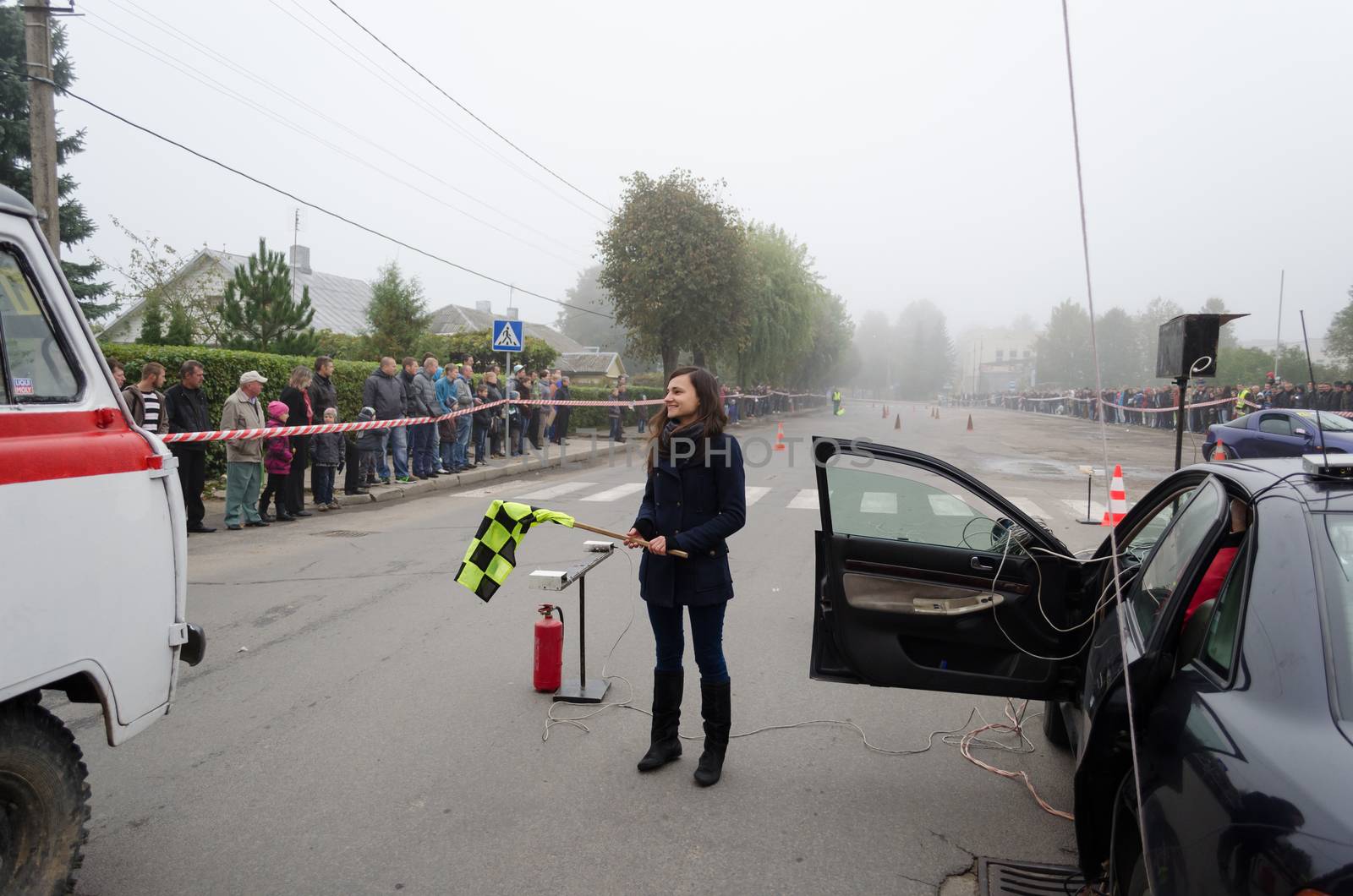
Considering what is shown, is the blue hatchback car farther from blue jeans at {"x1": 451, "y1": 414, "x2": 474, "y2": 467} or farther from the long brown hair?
the long brown hair

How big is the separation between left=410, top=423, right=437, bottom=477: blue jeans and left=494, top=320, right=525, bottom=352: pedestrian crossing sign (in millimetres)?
3287

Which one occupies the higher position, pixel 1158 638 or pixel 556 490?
pixel 1158 638

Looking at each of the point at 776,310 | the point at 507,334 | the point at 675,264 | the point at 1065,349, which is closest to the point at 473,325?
the point at 776,310

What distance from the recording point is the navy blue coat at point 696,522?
12.4ft

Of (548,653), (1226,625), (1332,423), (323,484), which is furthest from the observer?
(1332,423)

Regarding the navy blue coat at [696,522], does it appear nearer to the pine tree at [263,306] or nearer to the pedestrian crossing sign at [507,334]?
the pedestrian crossing sign at [507,334]

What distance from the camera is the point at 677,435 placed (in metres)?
3.88

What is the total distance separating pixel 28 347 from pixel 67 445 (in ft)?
1.19

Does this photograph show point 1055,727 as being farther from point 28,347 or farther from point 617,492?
point 617,492

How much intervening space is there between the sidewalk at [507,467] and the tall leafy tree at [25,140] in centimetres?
1163

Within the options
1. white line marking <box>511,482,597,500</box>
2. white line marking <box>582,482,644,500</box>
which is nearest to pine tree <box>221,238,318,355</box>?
white line marking <box>511,482,597,500</box>

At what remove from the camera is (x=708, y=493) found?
12.9ft

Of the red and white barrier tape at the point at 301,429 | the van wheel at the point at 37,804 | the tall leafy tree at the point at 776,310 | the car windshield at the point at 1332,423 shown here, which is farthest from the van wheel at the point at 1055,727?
the tall leafy tree at the point at 776,310

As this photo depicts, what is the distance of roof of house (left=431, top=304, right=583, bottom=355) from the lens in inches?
2352
